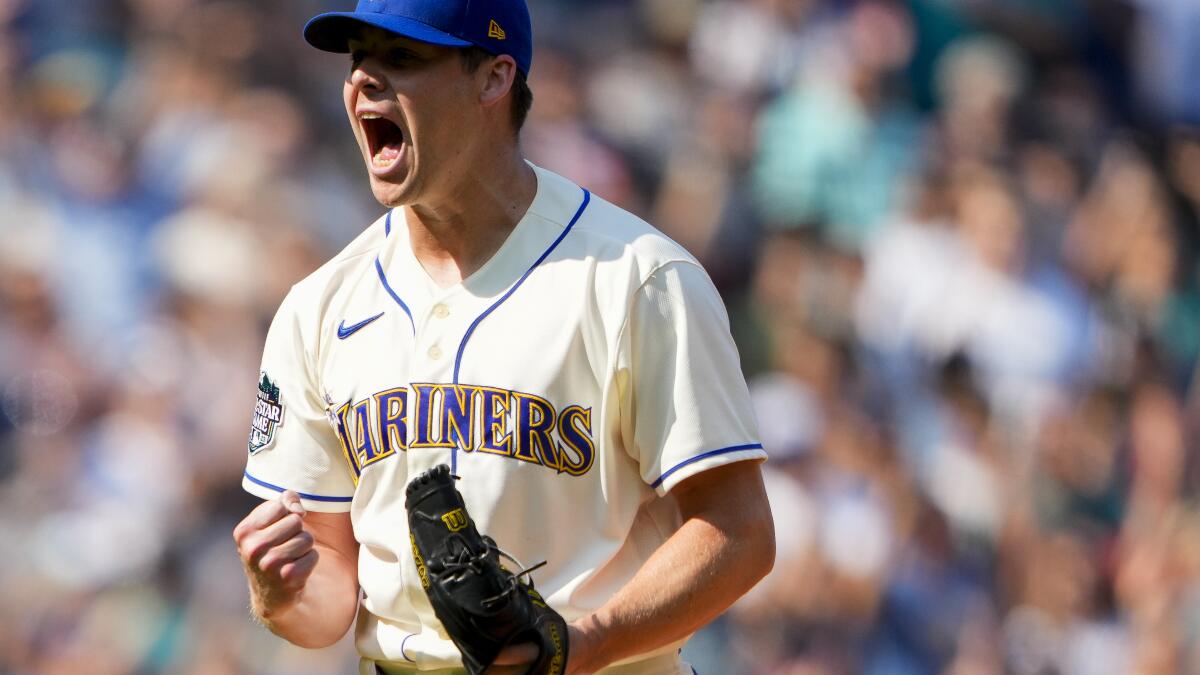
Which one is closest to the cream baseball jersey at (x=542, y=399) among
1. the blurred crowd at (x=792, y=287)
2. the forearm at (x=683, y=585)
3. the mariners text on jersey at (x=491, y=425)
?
the mariners text on jersey at (x=491, y=425)

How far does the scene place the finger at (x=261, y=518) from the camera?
8.57ft

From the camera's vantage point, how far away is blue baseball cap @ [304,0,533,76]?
2725mm

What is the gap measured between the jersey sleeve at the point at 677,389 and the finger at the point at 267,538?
23.1 inches

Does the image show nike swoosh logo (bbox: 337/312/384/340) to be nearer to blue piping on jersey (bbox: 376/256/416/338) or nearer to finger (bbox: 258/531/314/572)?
blue piping on jersey (bbox: 376/256/416/338)

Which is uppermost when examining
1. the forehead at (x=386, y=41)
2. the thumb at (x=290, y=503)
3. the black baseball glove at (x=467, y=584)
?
the forehead at (x=386, y=41)

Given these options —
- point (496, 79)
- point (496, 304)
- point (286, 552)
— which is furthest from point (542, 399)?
point (496, 79)

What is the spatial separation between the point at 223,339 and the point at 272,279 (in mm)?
328

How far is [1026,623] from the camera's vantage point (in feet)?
22.1

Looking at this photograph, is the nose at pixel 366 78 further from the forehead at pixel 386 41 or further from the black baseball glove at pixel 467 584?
the black baseball glove at pixel 467 584

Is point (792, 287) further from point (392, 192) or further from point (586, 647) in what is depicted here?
point (586, 647)

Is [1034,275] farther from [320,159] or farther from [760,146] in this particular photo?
[320,159]

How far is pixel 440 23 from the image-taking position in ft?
9.01

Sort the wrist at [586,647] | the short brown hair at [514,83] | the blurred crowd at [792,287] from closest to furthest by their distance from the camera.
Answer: the wrist at [586,647] < the short brown hair at [514,83] < the blurred crowd at [792,287]

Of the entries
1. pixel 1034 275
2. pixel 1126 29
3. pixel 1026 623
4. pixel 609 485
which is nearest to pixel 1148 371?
pixel 1034 275
